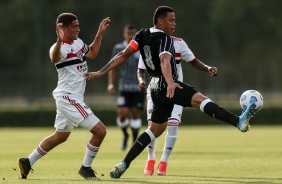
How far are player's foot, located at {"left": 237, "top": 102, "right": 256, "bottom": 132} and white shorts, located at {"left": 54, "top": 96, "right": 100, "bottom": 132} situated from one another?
1.98m

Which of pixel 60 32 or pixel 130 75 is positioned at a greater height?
pixel 60 32

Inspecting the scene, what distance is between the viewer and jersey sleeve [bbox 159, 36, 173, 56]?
991 cm

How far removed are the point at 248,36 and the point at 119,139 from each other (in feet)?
40.8

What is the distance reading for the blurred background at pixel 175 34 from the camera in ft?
98.6

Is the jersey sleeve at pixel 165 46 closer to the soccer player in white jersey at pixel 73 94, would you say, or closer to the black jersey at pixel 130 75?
the soccer player in white jersey at pixel 73 94

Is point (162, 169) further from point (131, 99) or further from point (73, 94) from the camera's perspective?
point (131, 99)

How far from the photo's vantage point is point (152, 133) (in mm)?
10344

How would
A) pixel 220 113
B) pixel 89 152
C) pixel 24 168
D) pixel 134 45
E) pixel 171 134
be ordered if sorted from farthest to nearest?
pixel 171 134
pixel 24 168
pixel 89 152
pixel 134 45
pixel 220 113

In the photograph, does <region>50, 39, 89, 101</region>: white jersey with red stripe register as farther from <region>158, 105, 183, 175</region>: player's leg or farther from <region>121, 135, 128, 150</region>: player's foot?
<region>121, 135, 128, 150</region>: player's foot

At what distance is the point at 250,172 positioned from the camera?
437 inches

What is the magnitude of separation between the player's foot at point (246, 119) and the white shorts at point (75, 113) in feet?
6.49

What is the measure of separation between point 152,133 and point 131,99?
7.66 meters

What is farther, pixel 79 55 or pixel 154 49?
pixel 79 55

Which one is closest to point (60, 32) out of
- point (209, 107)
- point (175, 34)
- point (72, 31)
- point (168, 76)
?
point (72, 31)
